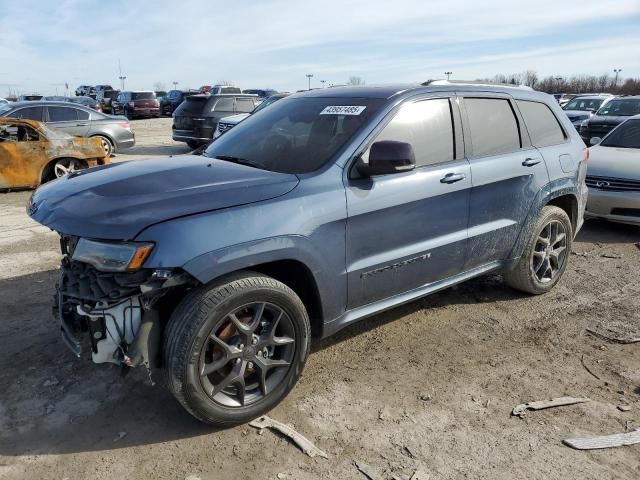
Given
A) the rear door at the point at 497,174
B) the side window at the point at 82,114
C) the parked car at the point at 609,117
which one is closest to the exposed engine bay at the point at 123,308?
the rear door at the point at 497,174

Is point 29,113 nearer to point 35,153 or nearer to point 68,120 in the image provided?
point 68,120

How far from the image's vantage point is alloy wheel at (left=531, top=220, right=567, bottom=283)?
468 cm

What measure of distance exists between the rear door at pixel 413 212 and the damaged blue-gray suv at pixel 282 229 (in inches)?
0.4

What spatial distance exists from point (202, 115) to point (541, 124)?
11.4 meters

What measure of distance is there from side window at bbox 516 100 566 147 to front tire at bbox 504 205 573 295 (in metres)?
0.59

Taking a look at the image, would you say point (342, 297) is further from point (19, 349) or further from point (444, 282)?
point (19, 349)

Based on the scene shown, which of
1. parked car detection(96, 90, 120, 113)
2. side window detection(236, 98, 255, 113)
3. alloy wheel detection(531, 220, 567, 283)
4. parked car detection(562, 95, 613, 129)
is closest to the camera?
alloy wheel detection(531, 220, 567, 283)

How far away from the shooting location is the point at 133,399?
127 inches

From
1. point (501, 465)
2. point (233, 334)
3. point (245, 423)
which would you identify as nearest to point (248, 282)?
point (233, 334)

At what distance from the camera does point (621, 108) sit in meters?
14.7

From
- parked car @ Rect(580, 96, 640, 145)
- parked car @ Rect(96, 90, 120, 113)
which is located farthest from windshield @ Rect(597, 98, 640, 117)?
parked car @ Rect(96, 90, 120, 113)

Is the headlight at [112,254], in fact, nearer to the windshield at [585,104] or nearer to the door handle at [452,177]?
the door handle at [452,177]

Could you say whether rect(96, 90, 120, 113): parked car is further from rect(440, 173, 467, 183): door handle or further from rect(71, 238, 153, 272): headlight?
rect(71, 238, 153, 272): headlight

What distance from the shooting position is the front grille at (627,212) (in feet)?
22.0
